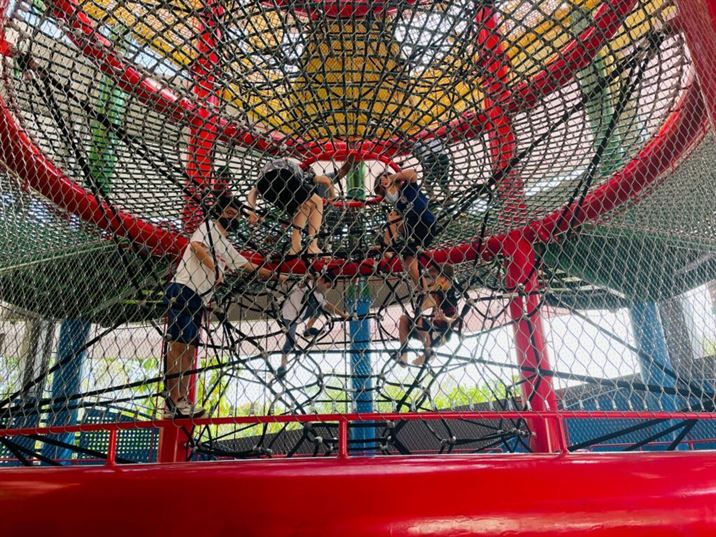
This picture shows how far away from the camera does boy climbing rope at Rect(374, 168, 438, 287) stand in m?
1.72

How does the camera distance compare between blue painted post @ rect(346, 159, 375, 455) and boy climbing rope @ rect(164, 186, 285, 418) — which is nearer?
boy climbing rope @ rect(164, 186, 285, 418)

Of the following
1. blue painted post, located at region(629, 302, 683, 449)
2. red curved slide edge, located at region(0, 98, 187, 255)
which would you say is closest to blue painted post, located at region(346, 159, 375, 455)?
red curved slide edge, located at region(0, 98, 187, 255)

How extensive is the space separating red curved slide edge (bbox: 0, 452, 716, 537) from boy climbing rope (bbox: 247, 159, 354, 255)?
→ 36.3 inches

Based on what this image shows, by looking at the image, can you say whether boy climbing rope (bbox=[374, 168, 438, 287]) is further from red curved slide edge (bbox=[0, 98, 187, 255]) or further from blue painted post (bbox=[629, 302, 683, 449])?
blue painted post (bbox=[629, 302, 683, 449])

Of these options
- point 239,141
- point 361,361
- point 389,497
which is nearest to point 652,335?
point 361,361

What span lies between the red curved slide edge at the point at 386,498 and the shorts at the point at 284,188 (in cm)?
96

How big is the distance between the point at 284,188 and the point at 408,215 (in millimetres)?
447

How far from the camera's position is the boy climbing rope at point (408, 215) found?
5.63 ft

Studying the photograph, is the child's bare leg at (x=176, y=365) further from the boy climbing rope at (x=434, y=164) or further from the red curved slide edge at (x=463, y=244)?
the boy climbing rope at (x=434, y=164)

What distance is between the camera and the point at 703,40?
1134mm

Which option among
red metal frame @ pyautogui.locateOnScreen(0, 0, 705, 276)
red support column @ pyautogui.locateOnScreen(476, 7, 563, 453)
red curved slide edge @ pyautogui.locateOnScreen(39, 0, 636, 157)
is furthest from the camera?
red support column @ pyautogui.locateOnScreen(476, 7, 563, 453)

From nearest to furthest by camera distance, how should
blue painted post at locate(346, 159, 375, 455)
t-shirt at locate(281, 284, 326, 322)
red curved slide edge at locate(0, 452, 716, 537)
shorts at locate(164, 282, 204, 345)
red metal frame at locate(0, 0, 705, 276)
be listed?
1. red curved slide edge at locate(0, 452, 716, 537)
2. red metal frame at locate(0, 0, 705, 276)
3. shorts at locate(164, 282, 204, 345)
4. t-shirt at locate(281, 284, 326, 322)
5. blue painted post at locate(346, 159, 375, 455)

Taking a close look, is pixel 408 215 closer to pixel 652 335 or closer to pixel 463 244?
pixel 463 244

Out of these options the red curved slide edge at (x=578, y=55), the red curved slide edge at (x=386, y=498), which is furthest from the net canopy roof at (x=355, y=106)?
the red curved slide edge at (x=386, y=498)
